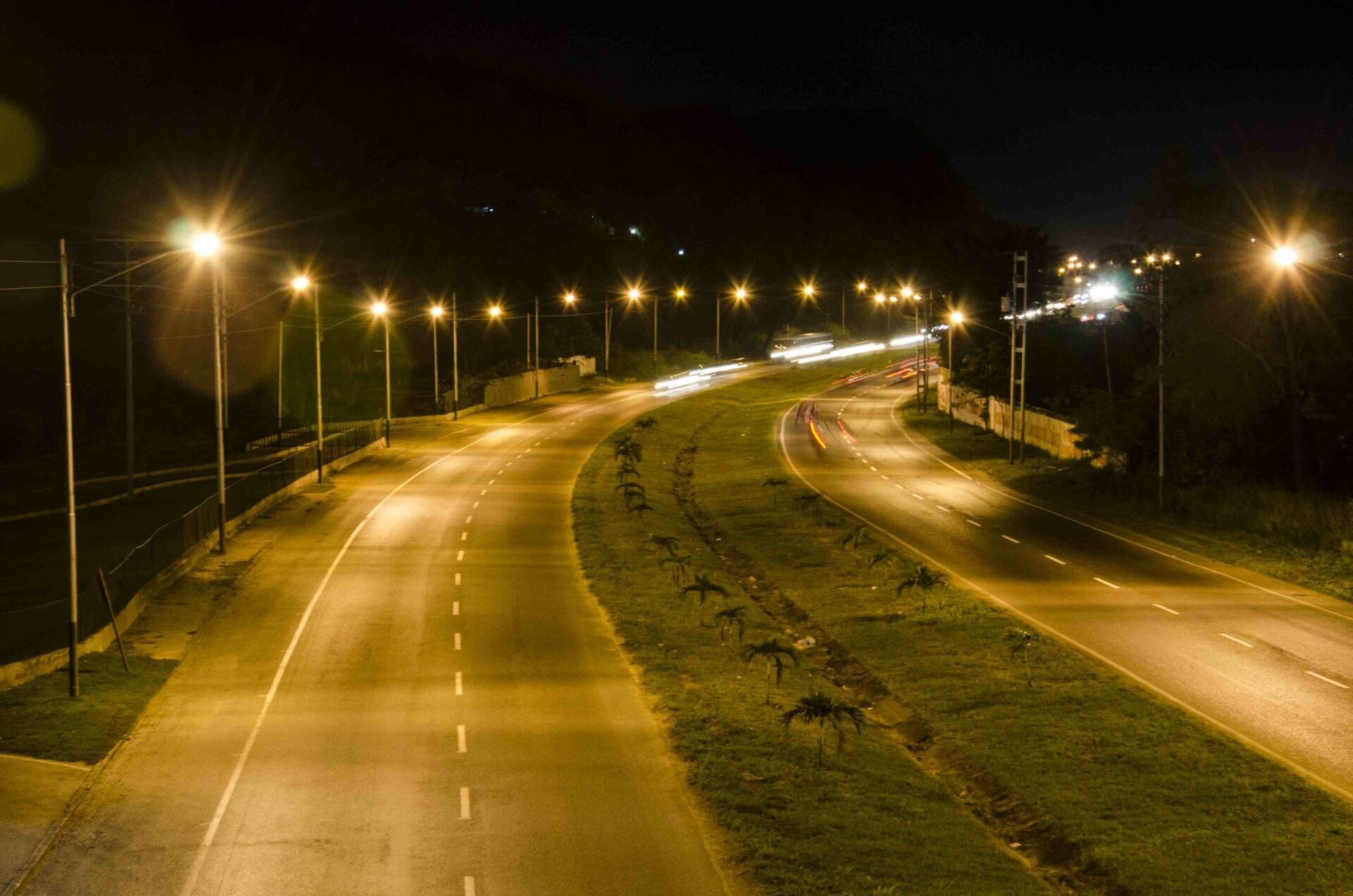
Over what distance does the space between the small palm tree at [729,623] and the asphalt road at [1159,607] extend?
6603 millimetres

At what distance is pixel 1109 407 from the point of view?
2146 inches

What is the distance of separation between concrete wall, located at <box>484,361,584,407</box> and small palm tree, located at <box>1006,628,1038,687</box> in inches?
2642

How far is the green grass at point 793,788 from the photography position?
13.6 metres

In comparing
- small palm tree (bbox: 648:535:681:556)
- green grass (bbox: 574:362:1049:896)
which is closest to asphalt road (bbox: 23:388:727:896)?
green grass (bbox: 574:362:1049:896)

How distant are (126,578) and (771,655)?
16.0m

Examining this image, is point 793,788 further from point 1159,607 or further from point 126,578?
point 126,578

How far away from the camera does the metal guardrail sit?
26.3 meters

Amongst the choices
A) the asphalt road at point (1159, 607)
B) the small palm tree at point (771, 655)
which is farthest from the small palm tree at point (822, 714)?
the asphalt road at point (1159, 607)

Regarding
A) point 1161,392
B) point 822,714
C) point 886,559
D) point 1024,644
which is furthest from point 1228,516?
point 822,714

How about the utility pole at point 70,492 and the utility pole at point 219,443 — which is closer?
the utility pole at point 70,492

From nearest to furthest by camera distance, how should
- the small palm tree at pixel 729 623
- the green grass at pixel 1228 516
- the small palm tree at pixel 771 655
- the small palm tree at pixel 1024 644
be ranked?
1. the small palm tree at pixel 771 655
2. the small palm tree at pixel 1024 644
3. the small palm tree at pixel 729 623
4. the green grass at pixel 1228 516

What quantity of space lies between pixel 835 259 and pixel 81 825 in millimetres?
179177

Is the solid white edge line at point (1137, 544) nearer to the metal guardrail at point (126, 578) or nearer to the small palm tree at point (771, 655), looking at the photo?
the small palm tree at point (771, 655)

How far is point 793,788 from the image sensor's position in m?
16.6
